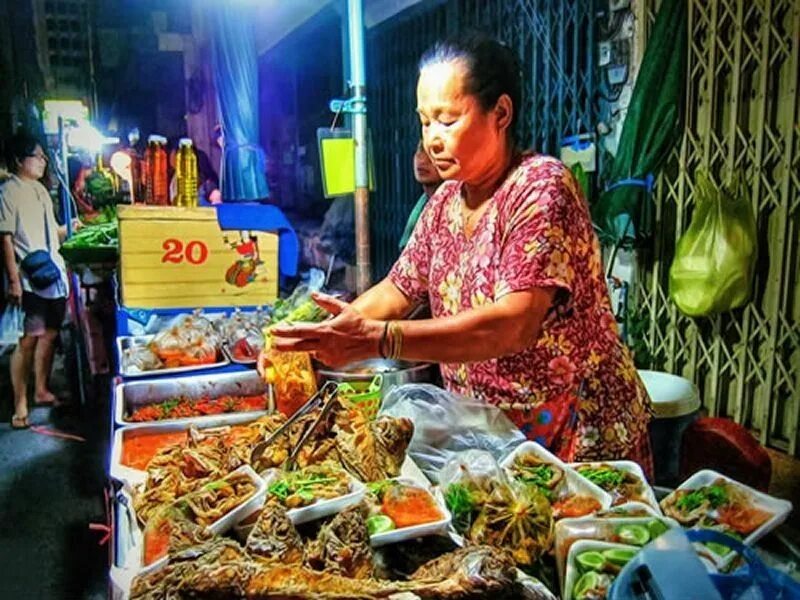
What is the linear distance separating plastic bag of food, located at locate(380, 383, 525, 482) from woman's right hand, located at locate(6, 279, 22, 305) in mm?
5451

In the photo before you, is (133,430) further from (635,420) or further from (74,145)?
(74,145)

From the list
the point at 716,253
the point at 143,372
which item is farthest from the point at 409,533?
the point at 716,253

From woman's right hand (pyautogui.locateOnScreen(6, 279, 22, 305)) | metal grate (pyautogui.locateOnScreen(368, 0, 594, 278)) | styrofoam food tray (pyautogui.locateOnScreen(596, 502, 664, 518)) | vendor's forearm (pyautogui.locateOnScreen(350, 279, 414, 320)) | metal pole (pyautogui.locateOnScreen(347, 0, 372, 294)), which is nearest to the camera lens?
styrofoam food tray (pyautogui.locateOnScreen(596, 502, 664, 518))

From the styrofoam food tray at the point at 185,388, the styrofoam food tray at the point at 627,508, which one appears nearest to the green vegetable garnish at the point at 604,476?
the styrofoam food tray at the point at 627,508

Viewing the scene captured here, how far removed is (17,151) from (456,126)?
549cm

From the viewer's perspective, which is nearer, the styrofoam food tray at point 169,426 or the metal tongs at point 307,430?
the metal tongs at point 307,430

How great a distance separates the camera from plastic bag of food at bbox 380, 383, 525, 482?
5.54ft

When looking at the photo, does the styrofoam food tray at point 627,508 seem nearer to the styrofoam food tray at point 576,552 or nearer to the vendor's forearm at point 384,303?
the styrofoam food tray at point 576,552

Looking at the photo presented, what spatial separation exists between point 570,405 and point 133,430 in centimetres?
131

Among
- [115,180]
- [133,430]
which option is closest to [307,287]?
[133,430]

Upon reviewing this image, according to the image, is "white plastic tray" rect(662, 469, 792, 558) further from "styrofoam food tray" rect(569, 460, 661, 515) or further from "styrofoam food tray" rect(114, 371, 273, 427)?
"styrofoam food tray" rect(114, 371, 273, 427)

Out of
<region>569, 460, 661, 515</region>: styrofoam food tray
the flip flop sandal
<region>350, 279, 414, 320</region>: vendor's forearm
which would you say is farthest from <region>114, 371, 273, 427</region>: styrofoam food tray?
the flip flop sandal

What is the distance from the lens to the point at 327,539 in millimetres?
1163

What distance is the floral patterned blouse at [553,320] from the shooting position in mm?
1702
